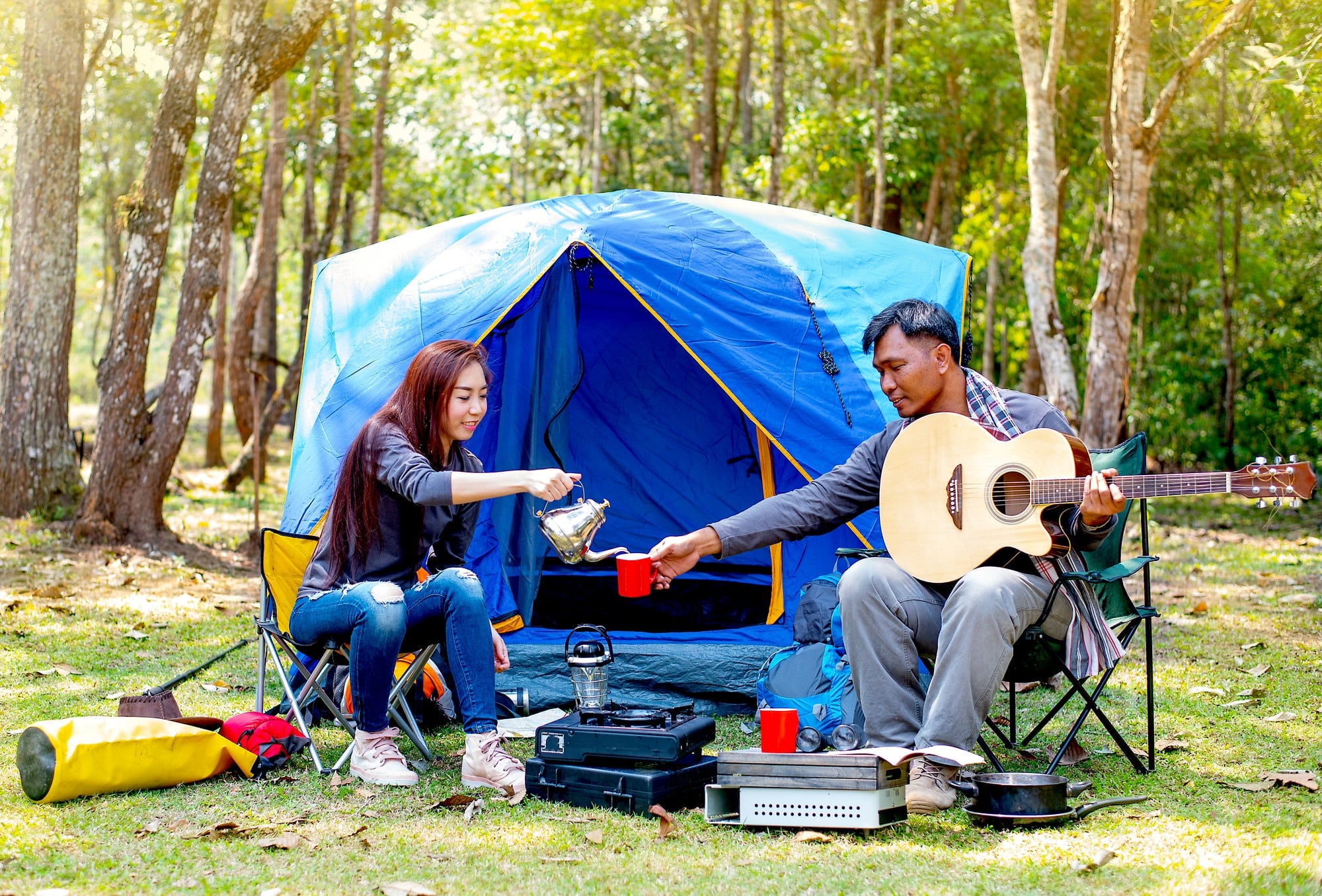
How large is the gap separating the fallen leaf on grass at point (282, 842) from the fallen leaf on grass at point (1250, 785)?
214 centimetres

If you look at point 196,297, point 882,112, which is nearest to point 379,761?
point 196,297

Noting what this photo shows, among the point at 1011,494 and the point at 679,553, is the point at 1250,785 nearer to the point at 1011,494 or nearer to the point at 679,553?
the point at 1011,494

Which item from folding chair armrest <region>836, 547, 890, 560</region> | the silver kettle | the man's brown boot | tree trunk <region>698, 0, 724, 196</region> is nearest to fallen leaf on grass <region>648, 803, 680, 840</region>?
the man's brown boot

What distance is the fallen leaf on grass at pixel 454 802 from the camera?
2.77 m

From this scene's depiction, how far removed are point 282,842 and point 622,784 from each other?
29.4 inches

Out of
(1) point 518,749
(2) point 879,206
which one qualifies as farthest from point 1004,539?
(2) point 879,206

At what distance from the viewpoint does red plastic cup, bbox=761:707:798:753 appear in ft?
8.66

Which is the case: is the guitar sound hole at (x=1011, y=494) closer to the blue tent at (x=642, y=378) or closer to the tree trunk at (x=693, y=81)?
the blue tent at (x=642, y=378)

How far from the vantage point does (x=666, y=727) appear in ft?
9.20

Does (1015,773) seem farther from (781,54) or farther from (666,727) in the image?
(781,54)

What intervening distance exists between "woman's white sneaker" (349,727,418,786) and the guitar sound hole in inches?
63.5

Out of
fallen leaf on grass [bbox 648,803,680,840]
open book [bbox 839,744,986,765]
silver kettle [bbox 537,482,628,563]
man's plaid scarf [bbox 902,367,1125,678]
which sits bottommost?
fallen leaf on grass [bbox 648,803,680,840]

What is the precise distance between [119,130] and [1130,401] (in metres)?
14.4

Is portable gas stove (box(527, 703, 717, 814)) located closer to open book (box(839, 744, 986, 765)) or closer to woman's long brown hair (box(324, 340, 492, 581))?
open book (box(839, 744, 986, 765))
